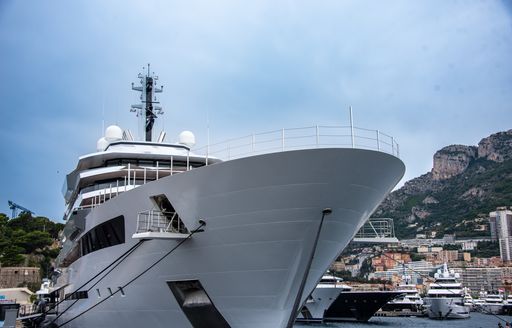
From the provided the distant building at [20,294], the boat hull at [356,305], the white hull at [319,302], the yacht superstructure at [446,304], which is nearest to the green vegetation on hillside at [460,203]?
the yacht superstructure at [446,304]

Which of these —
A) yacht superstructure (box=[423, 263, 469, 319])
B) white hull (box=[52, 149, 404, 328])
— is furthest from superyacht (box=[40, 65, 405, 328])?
yacht superstructure (box=[423, 263, 469, 319])

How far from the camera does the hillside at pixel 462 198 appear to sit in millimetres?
167375

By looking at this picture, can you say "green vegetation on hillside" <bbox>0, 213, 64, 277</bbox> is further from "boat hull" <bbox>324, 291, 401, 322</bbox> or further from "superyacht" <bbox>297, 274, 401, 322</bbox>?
"boat hull" <bbox>324, 291, 401, 322</bbox>

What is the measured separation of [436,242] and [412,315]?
350 ft

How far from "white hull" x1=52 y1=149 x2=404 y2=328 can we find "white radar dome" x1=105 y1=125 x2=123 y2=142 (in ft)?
31.0

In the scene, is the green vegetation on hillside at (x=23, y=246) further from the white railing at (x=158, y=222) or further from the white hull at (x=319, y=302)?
the white railing at (x=158, y=222)

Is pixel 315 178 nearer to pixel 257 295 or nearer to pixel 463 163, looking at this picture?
pixel 257 295

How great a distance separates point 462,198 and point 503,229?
14.8 meters

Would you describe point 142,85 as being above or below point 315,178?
above

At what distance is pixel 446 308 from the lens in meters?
62.2

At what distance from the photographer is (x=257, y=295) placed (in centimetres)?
1250

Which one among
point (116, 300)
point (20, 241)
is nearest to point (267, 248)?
point (116, 300)


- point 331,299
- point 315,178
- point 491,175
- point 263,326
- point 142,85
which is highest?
point 491,175

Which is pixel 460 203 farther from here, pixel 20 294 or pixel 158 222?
pixel 158 222
